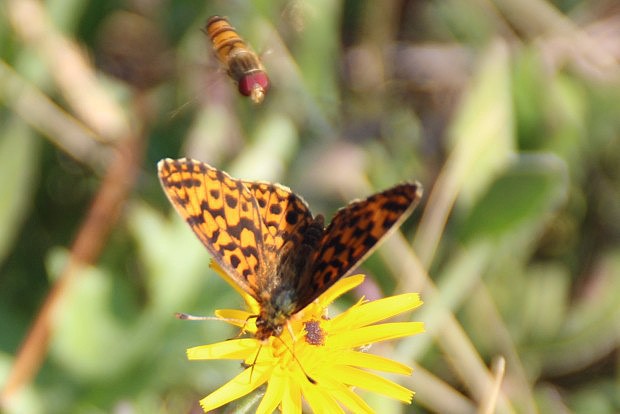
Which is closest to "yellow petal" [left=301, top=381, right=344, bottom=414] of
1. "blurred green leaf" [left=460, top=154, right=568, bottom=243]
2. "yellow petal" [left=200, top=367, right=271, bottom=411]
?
"yellow petal" [left=200, top=367, right=271, bottom=411]

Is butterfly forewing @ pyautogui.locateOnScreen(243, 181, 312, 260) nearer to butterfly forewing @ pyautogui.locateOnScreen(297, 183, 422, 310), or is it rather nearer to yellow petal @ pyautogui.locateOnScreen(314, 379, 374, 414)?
butterfly forewing @ pyautogui.locateOnScreen(297, 183, 422, 310)

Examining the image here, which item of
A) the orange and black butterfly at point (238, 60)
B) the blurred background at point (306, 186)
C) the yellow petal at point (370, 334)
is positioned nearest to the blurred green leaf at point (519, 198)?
the blurred background at point (306, 186)

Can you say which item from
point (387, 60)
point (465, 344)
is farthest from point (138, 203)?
point (387, 60)

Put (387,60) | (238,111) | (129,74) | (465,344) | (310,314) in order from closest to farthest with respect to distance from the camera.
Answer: (310,314)
(465,344)
(238,111)
(129,74)
(387,60)

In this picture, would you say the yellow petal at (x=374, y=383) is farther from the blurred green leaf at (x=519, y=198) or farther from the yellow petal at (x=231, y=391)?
the blurred green leaf at (x=519, y=198)

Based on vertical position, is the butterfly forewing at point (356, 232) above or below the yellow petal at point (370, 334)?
above

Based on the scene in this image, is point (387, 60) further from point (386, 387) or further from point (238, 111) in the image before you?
point (386, 387)

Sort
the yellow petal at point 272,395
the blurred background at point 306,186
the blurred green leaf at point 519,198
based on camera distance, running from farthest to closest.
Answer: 1. the blurred green leaf at point 519,198
2. the blurred background at point 306,186
3. the yellow petal at point 272,395
